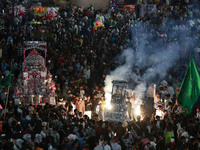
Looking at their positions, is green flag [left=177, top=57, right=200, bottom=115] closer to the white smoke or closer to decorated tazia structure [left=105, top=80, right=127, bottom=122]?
decorated tazia structure [left=105, top=80, right=127, bottom=122]

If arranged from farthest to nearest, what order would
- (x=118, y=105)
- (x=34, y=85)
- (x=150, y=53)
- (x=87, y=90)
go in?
(x=150, y=53), (x=87, y=90), (x=34, y=85), (x=118, y=105)

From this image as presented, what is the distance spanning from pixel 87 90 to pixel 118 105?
291cm

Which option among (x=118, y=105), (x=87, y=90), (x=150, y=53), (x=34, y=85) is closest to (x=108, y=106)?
(x=118, y=105)

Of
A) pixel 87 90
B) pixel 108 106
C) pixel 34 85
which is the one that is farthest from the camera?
pixel 87 90

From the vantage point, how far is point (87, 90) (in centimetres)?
1334

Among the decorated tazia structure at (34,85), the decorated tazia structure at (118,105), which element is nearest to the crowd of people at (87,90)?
the decorated tazia structure at (118,105)

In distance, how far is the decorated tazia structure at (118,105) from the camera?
10.6 metres

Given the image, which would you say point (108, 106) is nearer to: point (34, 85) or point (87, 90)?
point (87, 90)

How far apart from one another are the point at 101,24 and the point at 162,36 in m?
4.05

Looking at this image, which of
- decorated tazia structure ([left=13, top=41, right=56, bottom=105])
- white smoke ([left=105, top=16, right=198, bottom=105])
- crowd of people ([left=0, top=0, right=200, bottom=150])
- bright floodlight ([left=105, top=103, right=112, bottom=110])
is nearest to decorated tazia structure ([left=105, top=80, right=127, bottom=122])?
bright floodlight ([left=105, top=103, right=112, bottom=110])

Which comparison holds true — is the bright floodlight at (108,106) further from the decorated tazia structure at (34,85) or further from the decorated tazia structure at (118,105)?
the decorated tazia structure at (34,85)

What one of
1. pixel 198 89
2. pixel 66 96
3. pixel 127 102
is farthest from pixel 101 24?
pixel 198 89

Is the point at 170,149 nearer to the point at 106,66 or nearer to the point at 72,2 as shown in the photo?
the point at 106,66

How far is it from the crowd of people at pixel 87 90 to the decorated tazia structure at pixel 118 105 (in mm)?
350
